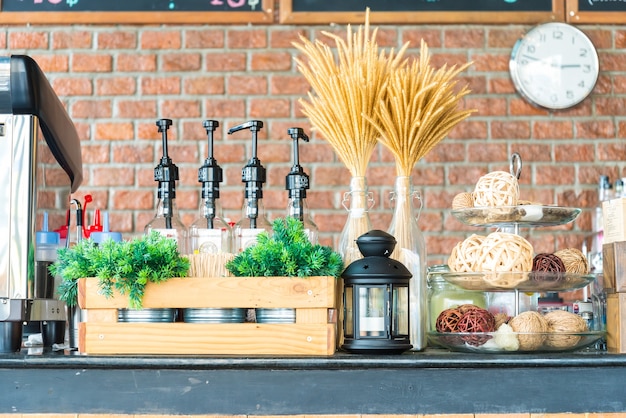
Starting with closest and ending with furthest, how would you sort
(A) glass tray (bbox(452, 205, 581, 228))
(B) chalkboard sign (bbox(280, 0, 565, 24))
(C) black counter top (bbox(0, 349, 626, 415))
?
(C) black counter top (bbox(0, 349, 626, 415)) → (A) glass tray (bbox(452, 205, 581, 228)) → (B) chalkboard sign (bbox(280, 0, 565, 24))

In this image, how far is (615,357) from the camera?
1.25m

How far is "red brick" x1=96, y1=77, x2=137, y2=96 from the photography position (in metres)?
3.14

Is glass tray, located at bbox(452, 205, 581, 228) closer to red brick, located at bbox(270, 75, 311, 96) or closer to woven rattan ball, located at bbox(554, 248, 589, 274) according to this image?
woven rattan ball, located at bbox(554, 248, 589, 274)

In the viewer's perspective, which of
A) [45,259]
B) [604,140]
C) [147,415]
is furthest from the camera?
[604,140]

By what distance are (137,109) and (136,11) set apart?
1.21 ft

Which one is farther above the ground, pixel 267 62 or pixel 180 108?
pixel 267 62

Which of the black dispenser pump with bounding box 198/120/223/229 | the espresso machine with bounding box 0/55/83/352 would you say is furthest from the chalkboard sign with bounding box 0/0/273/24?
the black dispenser pump with bounding box 198/120/223/229

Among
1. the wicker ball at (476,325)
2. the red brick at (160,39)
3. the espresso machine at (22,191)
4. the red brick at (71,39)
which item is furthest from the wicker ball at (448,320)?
the red brick at (71,39)

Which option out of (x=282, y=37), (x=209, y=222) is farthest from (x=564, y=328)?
(x=282, y=37)

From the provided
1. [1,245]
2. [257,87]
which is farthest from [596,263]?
[1,245]

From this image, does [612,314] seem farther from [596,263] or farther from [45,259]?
[596,263]

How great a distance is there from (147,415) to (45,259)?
0.41m

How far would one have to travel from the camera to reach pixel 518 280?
1.36 meters

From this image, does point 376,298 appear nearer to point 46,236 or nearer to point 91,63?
point 46,236
